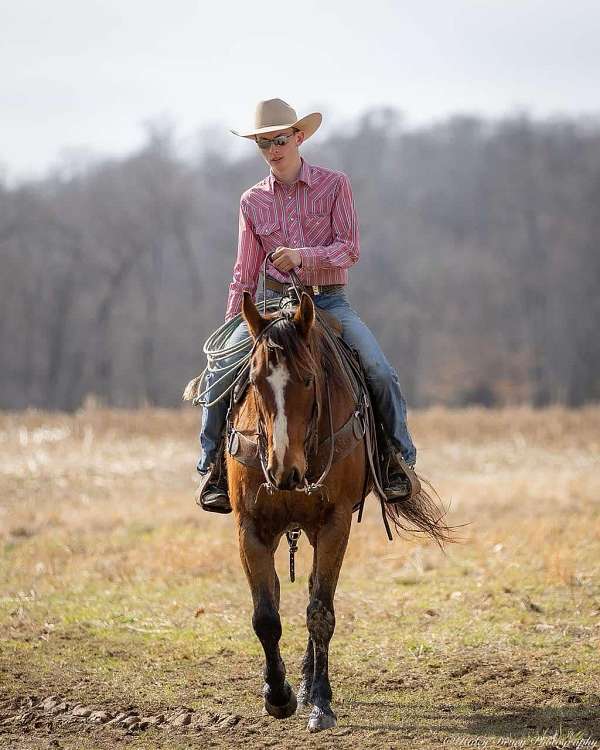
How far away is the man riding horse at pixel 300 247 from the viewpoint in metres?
6.75

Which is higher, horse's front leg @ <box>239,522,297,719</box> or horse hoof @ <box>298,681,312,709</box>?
horse's front leg @ <box>239,522,297,719</box>

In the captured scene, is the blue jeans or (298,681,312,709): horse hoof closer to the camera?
(298,681,312,709): horse hoof

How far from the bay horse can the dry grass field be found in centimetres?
29

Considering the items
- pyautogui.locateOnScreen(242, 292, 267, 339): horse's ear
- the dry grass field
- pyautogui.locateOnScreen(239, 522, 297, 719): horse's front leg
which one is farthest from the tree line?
pyautogui.locateOnScreen(242, 292, 267, 339): horse's ear

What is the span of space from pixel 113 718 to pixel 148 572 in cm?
485

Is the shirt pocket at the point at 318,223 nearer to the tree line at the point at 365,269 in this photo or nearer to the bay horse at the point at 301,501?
the bay horse at the point at 301,501

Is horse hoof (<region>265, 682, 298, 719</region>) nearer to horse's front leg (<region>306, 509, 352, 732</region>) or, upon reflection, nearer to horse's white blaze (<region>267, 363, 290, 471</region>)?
horse's front leg (<region>306, 509, 352, 732</region>)

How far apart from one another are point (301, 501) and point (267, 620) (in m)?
0.69

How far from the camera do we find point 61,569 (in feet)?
38.3

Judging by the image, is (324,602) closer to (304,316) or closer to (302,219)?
(304,316)

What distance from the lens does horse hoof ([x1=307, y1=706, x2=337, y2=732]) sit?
594 centimetres

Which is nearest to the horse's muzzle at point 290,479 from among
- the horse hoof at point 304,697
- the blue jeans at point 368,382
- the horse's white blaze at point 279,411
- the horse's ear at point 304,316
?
the horse's white blaze at point 279,411

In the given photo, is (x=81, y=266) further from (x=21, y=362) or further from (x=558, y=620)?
(x=558, y=620)

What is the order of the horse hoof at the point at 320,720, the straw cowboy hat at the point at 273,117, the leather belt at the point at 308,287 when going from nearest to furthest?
the horse hoof at the point at 320,720, the straw cowboy hat at the point at 273,117, the leather belt at the point at 308,287
